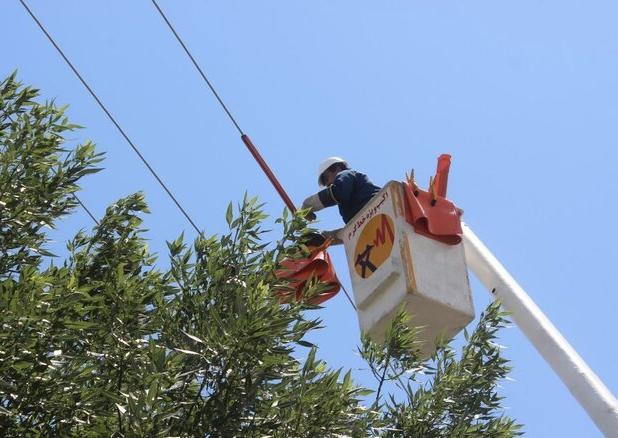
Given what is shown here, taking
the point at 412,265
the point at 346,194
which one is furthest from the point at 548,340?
the point at 346,194

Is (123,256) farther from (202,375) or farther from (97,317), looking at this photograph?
(202,375)

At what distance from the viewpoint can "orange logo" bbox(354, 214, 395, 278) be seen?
9.66m

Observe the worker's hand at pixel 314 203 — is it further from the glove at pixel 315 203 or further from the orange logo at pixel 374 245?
the orange logo at pixel 374 245

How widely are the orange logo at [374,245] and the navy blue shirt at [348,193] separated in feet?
2.00

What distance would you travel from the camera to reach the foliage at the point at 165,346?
7191 millimetres

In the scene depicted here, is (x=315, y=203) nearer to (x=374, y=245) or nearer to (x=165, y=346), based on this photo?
(x=374, y=245)

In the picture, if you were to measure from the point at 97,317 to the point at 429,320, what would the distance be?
2.51 metres

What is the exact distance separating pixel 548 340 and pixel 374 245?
78.4 inches

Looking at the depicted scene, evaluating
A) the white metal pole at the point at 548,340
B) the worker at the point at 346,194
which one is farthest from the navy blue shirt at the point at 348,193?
the white metal pole at the point at 548,340

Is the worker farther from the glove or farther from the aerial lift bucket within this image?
the aerial lift bucket

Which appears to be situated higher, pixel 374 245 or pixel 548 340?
pixel 374 245

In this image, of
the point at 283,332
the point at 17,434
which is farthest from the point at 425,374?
the point at 17,434

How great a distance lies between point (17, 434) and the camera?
7258 millimetres

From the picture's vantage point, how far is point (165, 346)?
7.46 m
